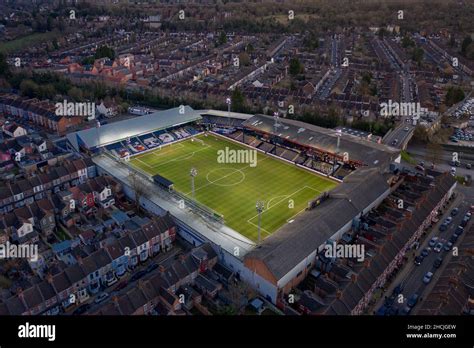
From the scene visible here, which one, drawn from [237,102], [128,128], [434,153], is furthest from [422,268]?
[237,102]

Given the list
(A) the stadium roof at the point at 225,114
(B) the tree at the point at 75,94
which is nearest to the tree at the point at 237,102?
(A) the stadium roof at the point at 225,114

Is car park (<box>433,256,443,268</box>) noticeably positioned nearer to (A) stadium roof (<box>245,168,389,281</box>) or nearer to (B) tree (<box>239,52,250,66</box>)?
(A) stadium roof (<box>245,168,389,281</box>)

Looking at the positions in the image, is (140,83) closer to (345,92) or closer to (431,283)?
(345,92)

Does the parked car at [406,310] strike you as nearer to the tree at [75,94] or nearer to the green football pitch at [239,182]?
the green football pitch at [239,182]

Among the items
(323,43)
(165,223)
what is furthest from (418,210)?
(323,43)

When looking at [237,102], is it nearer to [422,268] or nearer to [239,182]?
[239,182]
